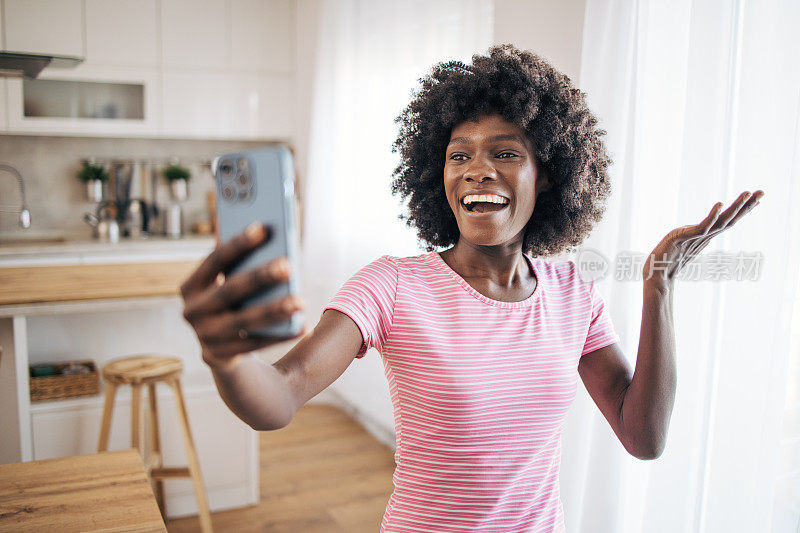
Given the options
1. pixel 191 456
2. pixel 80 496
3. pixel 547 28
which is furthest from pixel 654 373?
pixel 191 456

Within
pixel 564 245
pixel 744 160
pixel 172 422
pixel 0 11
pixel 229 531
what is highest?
pixel 0 11

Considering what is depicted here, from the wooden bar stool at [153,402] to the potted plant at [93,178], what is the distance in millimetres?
2215

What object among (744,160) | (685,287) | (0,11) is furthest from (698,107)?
(0,11)

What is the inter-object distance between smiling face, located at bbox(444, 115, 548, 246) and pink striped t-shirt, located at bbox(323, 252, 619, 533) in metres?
0.10

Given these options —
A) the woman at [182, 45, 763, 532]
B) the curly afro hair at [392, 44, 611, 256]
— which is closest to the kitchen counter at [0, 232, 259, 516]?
the curly afro hair at [392, 44, 611, 256]

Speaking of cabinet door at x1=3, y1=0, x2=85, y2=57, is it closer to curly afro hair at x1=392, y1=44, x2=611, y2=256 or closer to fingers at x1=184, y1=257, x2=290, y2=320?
curly afro hair at x1=392, y1=44, x2=611, y2=256

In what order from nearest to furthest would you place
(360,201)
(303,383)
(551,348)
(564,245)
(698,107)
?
(303,383)
(551,348)
(564,245)
(698,107)
(360,201)

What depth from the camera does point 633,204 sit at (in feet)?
5.72

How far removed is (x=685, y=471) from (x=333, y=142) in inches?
110

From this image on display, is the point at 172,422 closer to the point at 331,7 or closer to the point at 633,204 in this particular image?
the point at 633,204

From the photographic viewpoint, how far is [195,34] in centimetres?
431

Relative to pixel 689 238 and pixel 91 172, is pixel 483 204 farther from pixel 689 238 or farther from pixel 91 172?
pixel 91 172

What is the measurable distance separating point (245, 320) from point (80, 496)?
0.78 meters

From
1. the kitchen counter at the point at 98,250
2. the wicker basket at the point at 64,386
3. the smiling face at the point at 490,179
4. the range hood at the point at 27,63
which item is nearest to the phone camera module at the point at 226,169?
the smiling face at the point at 490,179
